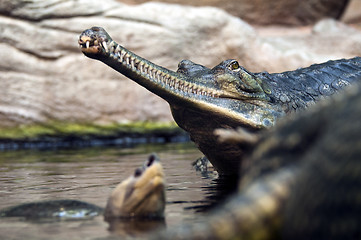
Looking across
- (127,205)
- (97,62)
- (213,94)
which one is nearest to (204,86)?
(213,94)

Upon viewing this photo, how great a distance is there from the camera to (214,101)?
513cm

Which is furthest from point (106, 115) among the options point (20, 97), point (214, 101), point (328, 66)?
point (214, 101)

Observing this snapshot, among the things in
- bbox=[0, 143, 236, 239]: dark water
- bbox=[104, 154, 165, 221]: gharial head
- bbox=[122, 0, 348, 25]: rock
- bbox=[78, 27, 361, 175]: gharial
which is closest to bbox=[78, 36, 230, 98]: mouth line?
bbox=[78, 27, 361, 175]: gharial

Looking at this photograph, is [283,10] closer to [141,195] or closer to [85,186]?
[85,186]

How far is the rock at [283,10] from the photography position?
15727 millimetres

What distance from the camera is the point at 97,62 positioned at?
13078mm

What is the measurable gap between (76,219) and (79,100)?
31.2 ft

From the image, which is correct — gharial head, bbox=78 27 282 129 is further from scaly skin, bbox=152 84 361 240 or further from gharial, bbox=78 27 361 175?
scaly skin, bbox=152 84 361 240

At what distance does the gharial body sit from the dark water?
10 cm

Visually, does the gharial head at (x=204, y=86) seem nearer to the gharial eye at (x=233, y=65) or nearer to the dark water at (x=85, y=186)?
the gharial eye at (x=233, y=65)

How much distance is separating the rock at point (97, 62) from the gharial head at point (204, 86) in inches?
301

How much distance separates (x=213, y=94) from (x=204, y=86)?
0.11 m

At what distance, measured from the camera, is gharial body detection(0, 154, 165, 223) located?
10.4 ft

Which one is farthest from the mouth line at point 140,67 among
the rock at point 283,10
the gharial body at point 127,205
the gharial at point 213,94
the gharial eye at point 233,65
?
the rock at point 283,10
